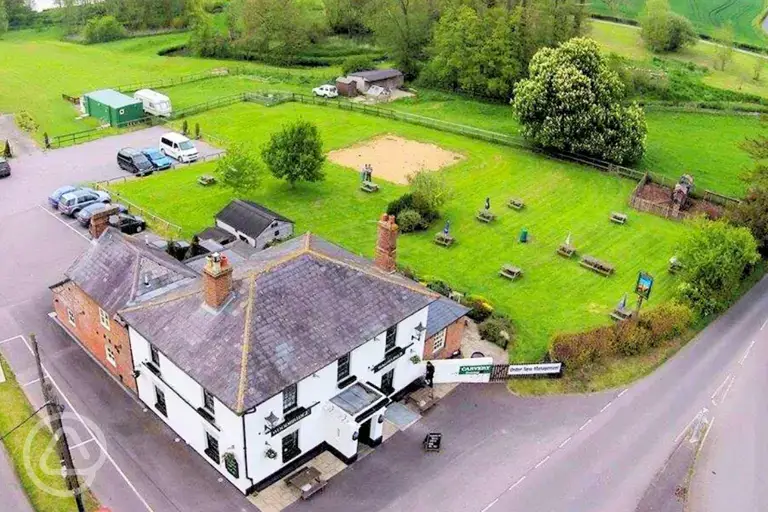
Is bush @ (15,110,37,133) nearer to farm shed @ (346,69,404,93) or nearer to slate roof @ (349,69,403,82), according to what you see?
farm shed @ (346,69,404,93)

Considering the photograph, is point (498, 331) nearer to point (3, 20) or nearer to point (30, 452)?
point (30, 452)

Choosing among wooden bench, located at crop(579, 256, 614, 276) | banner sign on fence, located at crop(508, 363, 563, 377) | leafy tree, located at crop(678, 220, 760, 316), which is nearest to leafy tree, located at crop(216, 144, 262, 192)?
wooden bench, located at crop(579, 256, 614, 276)

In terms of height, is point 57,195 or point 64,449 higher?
point 64,449

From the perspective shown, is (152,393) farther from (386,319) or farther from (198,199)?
(198,199)

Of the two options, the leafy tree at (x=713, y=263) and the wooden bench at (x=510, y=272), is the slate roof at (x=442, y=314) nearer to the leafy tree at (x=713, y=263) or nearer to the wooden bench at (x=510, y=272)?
the wooden bench at (x=510, y=272)

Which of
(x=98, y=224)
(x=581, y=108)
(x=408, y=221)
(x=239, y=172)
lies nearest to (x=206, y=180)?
(x=239, y=172)
